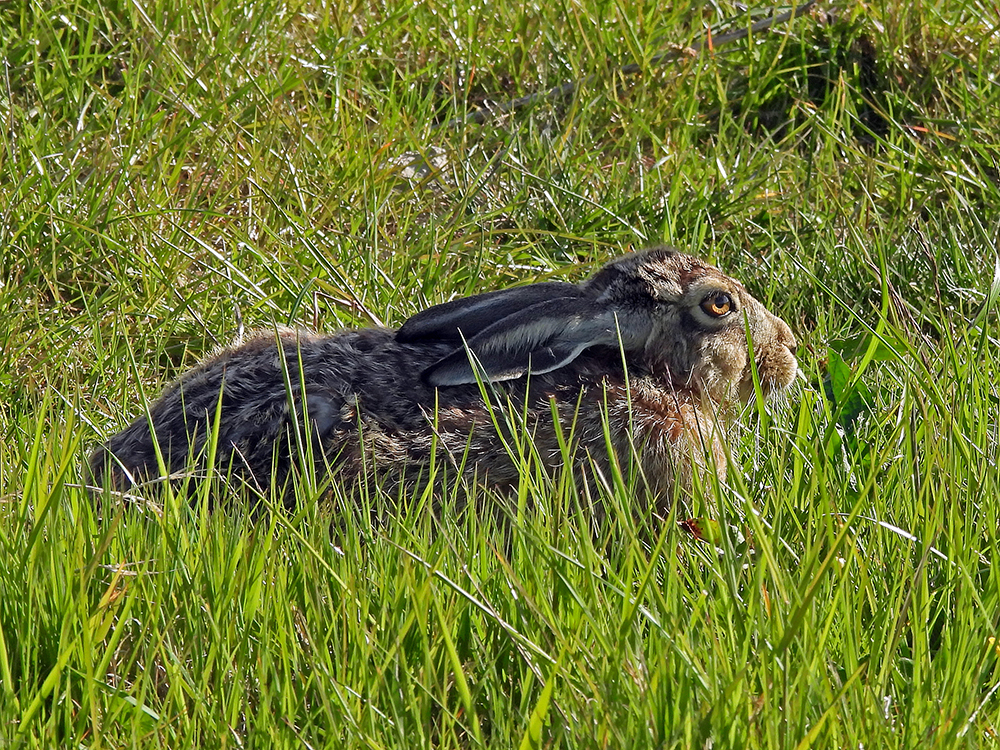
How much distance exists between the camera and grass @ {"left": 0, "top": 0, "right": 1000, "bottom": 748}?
2707 mm

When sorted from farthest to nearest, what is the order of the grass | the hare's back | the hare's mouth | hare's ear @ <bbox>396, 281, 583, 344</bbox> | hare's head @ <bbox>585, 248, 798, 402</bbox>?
the hare's mouth → hare's head @ <bbox>585, 248, 798, 402</bbox> → hare's ear @ <bbox>396, 281, 583, 344</bbox> → the hare's back → the grass

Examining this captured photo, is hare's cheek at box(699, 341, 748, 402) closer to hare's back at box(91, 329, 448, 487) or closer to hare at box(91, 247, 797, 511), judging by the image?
hare at box(91, 247, 797, 511)

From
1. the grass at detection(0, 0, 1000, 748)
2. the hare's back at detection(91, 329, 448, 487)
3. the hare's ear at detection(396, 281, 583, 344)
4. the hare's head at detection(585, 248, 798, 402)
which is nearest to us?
the grass at detection(0, 0, 1000, 748)

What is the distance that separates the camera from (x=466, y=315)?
4.33 meters

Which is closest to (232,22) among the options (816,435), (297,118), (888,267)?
(297,118)

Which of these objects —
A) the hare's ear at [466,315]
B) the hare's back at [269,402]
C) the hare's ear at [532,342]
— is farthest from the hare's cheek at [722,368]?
the hare's back at [269,402]

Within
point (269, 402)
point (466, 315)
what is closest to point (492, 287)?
point (466, 315)

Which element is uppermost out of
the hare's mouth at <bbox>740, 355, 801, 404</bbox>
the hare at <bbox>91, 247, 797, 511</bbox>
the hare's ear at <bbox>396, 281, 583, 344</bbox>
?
the hare's ear at <bbox>396, 281, 583, 344</bbox>

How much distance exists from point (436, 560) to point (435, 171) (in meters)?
3.11

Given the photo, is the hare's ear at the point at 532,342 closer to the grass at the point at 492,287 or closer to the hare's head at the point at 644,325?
the hare's head at the point at 644,325

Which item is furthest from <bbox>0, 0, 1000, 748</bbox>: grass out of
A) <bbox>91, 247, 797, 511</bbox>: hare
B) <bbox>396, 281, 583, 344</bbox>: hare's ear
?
<bbox>396, 281, 583, 344</bbox>: hare's ear

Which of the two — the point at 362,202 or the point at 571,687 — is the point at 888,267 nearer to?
the point at 362,202

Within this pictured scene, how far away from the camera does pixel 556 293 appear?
4.46 m

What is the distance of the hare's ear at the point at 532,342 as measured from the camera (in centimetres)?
405
